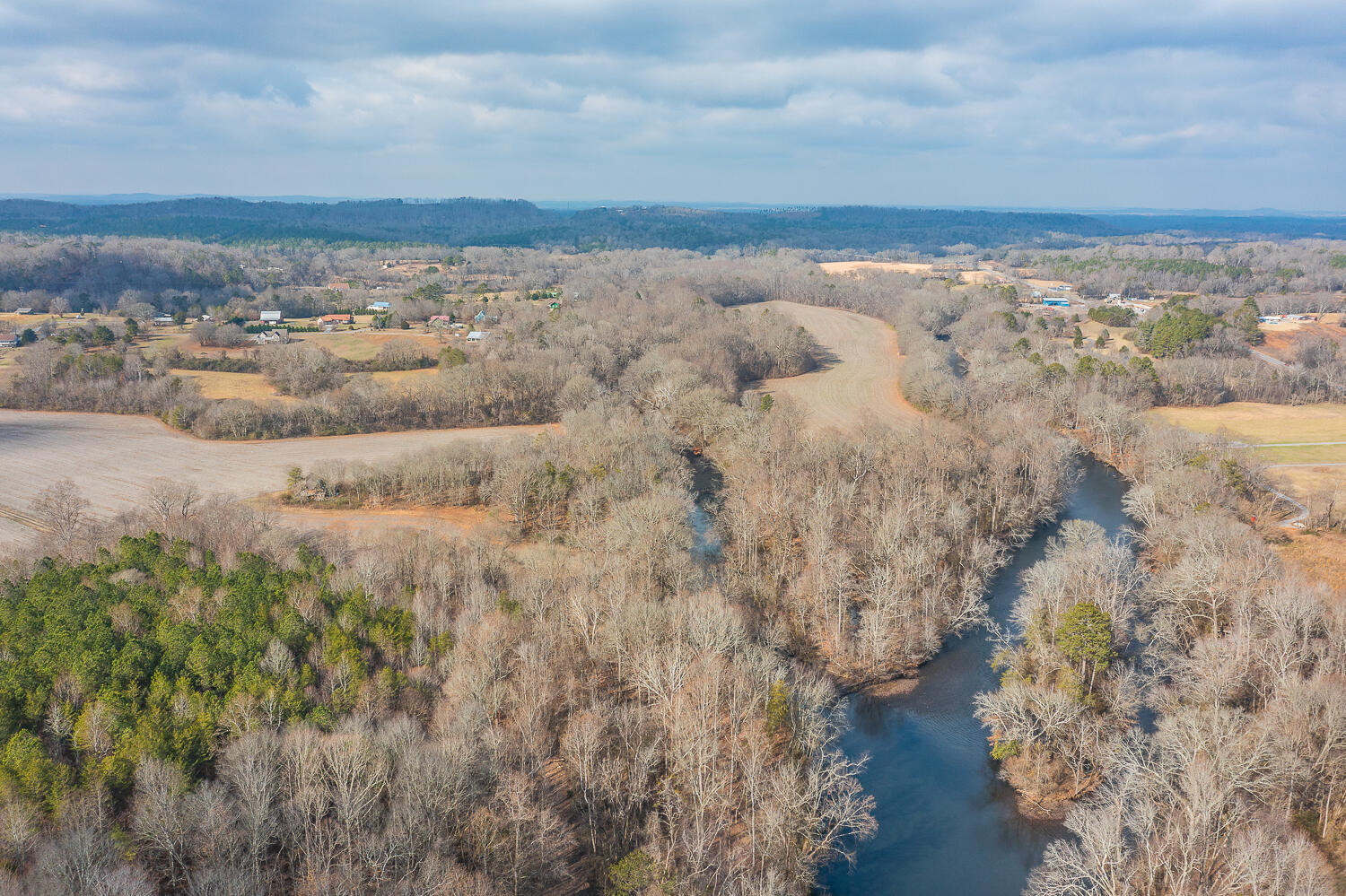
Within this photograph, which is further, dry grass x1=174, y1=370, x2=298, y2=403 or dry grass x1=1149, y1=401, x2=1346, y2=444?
dry grass x1=174, y1=370, x2=298, y2=403

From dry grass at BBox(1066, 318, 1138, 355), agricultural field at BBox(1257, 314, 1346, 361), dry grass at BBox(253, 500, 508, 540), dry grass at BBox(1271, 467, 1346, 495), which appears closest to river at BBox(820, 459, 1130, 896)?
dry grass at BBox(253, 500, 508, 540)

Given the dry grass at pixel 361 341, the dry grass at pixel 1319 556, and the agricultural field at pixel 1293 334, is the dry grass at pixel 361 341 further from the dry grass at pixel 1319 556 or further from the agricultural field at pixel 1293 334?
the agricultural field at pixel 1293 334

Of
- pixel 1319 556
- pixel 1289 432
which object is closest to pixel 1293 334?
pixel 1289 432

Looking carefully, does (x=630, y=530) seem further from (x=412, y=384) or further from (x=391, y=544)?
(x=412, y=384)

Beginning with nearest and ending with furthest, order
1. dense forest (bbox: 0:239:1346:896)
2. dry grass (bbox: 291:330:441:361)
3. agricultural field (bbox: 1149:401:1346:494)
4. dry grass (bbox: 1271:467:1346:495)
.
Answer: dense forest (bbox: 0:239:1346:896) < dry grass (bbox: 1271:467:1346:495) < agricultural field (bbox: 1149:401:1346:494) < dry grass (bbox: 291:330:441:361)

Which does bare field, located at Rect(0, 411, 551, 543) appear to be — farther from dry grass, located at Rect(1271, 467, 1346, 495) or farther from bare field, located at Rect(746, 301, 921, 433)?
dry grass, located at Rect(1271, 467, 1346, 495)

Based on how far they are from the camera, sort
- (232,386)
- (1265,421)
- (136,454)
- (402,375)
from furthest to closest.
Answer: (402,375) → (232,386) → (1265,421) → (136,454)

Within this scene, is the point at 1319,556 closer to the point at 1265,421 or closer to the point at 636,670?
the point at 1265,421

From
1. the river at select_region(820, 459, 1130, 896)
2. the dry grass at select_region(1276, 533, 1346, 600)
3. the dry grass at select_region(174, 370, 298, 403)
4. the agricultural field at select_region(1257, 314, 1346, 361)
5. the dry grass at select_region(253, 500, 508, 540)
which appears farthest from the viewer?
the agricultural field at select_region(1257, 314, 1346, 361)
